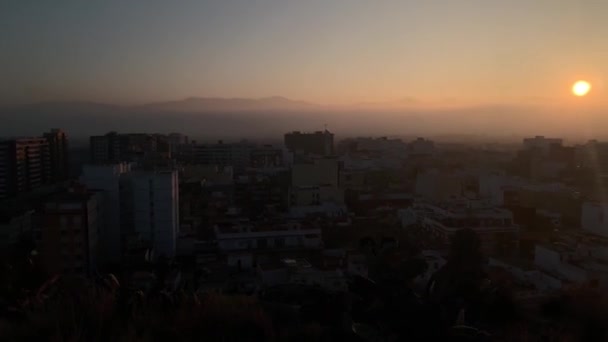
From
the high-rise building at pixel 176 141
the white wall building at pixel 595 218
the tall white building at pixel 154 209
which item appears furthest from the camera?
the high-rise building at pixel 176 141

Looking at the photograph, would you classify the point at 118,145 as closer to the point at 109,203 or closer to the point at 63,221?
the point at 109,203

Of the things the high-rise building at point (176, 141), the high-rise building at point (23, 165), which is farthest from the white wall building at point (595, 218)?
the high-rise building at point (176, 141)

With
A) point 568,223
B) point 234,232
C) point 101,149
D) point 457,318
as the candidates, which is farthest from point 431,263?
point 101,149

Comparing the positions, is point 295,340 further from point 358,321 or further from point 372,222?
point 372,222

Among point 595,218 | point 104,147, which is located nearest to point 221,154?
point 104,147

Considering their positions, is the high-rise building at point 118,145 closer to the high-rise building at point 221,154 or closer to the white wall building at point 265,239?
the high-rise building at point 221,154

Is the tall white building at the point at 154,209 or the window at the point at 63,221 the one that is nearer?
the window at the point at 63,221
